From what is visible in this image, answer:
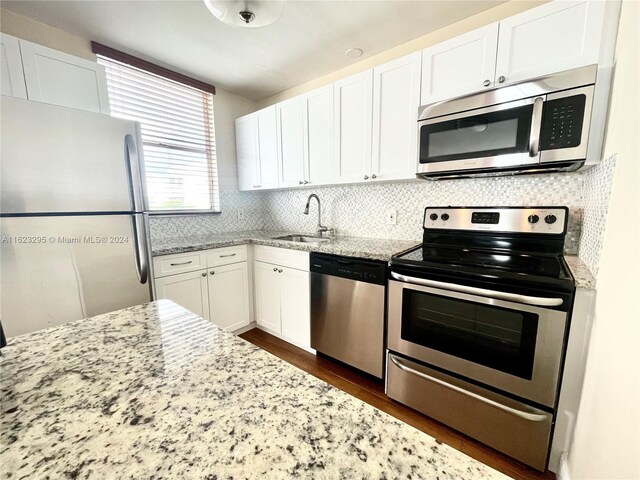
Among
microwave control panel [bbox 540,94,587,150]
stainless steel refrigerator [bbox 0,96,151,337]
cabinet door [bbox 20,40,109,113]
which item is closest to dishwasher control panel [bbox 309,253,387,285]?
microwave control panel [bbox 540,94,587,150]

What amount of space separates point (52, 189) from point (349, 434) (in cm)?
184

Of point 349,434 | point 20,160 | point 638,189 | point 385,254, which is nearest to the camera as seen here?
point 349,434

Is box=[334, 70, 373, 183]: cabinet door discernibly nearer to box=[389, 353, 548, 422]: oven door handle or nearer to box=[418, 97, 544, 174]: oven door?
box=[418, 97, 544, 174]: oven door

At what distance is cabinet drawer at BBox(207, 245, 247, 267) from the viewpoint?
2307mm

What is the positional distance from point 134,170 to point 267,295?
145 centimetres

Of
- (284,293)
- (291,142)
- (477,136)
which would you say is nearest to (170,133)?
(291,142)

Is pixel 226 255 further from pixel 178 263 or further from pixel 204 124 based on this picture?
pixel 204 124

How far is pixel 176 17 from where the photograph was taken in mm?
1753

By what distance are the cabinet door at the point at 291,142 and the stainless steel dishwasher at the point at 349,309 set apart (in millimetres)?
880

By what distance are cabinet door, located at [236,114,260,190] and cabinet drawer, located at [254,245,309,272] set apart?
82 cm

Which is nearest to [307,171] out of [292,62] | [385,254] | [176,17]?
[292,62]

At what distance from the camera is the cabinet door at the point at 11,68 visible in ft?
5.04

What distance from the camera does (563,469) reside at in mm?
1201

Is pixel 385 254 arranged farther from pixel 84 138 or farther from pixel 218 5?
pixel 84 138
